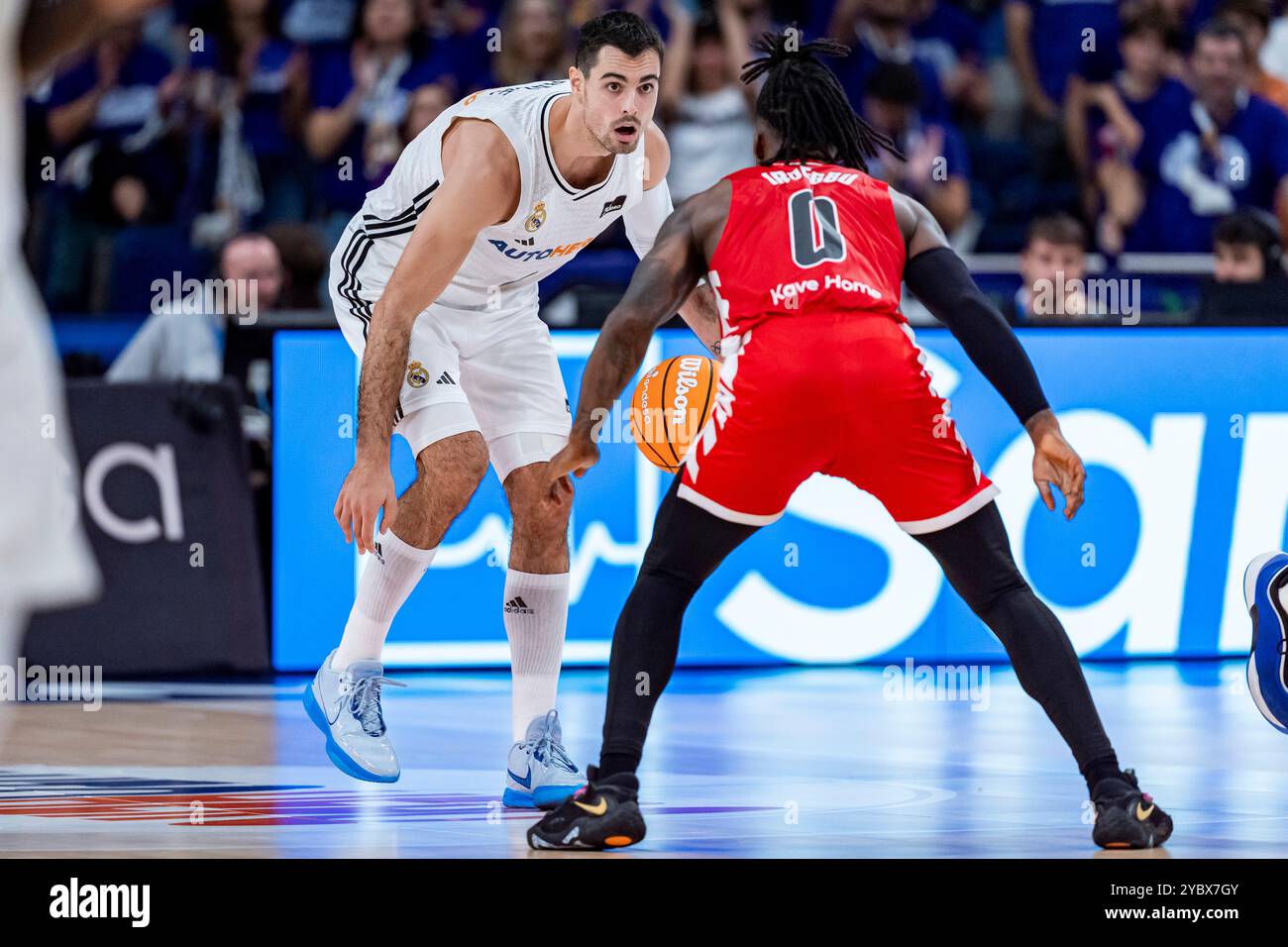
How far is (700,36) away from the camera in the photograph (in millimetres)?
10555

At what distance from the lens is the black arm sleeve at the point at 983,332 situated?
4211 mm

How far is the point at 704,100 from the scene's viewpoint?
1049 centimetres

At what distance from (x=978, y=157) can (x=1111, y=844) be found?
7.92 meters

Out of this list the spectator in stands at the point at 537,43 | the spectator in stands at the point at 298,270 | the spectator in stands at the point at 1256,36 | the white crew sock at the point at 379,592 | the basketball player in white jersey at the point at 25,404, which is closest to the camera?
the basketball player in white jersey at the point at 25,404

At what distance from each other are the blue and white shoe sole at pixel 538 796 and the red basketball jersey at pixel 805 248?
1.35 metres

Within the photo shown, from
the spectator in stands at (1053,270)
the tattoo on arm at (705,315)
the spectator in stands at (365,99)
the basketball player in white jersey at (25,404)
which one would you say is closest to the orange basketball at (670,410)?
the tattoo on arm at (705,315)

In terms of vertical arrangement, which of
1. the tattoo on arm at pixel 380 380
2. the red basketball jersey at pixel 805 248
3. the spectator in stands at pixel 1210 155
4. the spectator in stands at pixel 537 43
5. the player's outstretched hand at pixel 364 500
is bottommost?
the player's outstretched hand at pixel 364 500

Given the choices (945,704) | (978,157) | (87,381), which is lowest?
(945,704)

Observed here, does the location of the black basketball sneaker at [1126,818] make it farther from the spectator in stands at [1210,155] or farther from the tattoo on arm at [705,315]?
the spectator in stands at [1210,155]

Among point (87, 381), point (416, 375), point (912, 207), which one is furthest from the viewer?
point (87, 381)
